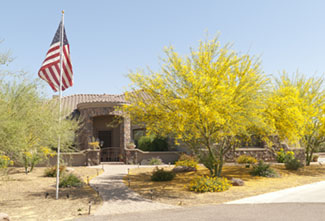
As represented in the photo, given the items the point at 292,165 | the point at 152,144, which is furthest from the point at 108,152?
the point at 292,165

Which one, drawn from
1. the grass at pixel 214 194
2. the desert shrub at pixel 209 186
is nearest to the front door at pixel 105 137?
the grass at pixel 214 194

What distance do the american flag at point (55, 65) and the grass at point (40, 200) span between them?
15.8ft

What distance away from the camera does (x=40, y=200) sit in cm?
1116

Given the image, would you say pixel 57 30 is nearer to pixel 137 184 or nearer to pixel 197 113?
pixel 197 113

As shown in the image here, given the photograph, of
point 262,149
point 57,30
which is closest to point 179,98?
point 57,30

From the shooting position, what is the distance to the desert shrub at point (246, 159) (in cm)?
2153

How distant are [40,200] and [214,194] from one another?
743 cm

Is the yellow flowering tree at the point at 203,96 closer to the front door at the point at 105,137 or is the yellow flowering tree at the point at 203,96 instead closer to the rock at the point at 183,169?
the rock at the point at 183,169

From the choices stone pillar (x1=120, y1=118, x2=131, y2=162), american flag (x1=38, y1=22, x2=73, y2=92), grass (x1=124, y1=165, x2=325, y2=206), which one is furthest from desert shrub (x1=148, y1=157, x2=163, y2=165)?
american flag (x1=38, y1=22, x2=73, y2=92)

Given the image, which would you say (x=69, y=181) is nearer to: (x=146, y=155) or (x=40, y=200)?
(x=40, y=200)

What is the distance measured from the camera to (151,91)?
13.0 meters

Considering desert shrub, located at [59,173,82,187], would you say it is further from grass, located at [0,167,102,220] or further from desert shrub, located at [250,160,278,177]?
desert shrub, located at [250,160,278,177]

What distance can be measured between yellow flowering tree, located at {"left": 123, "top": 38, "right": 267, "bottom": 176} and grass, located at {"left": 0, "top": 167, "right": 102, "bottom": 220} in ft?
15.1

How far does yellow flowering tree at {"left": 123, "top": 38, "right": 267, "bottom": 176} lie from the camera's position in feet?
38.6
